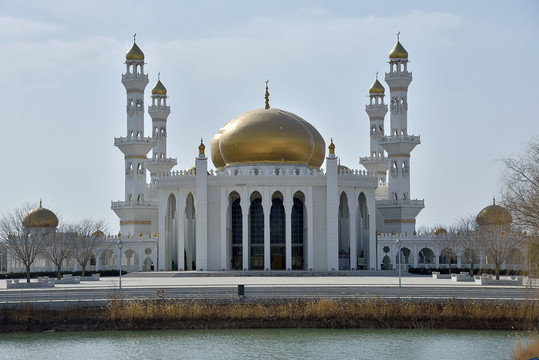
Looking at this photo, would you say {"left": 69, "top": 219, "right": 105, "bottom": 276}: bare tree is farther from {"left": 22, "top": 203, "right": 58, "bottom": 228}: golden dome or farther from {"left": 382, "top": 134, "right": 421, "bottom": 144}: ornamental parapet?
{"left": 382, "top": 134, "right": 421, "bottom": 144}: ornamental parapet

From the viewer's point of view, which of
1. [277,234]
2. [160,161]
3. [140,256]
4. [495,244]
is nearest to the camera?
[495,244]

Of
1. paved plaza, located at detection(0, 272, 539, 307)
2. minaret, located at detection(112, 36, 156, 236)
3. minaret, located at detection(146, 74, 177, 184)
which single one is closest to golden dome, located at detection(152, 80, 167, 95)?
minaret, located at detection(146, 74, 177, 184)

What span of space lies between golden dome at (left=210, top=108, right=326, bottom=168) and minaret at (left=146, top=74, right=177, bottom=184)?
1348 cm

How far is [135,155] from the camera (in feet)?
257

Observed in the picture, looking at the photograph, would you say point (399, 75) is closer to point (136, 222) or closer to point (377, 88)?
point (377, 88)

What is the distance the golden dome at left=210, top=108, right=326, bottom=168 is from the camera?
72.1 meters

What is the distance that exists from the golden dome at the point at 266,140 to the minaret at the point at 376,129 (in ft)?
57.6

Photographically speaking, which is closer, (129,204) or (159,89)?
(129,204)

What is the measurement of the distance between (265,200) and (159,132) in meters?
21.9

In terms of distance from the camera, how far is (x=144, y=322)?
39.2 metres

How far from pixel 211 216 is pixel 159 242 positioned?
5304 millimetres

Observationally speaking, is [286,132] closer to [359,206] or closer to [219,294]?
[359,206]

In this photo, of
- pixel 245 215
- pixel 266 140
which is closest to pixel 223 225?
pixel 245 215

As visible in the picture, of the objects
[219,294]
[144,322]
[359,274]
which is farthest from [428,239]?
[144,322]
